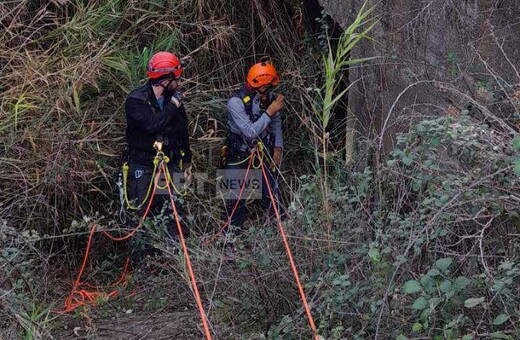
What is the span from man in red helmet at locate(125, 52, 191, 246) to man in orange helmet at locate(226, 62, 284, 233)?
51cm

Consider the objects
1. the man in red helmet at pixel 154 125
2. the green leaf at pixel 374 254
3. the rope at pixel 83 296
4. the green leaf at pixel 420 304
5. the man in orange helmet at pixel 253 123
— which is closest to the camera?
the green leaf at pixel 420 304

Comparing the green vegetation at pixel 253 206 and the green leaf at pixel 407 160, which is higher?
the green leaf at pixel 407 160

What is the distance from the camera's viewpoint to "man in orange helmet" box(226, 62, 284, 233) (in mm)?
6902

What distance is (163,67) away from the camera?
6430mm

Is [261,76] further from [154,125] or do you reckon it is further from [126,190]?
[126,190]

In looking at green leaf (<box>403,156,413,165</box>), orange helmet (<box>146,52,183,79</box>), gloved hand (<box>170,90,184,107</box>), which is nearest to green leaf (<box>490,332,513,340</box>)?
green leaf (<box>403,156,413,165</box>)

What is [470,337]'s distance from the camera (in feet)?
11.6

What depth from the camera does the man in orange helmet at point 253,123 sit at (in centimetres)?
690

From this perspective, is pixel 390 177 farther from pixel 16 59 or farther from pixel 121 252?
pixel 16 59

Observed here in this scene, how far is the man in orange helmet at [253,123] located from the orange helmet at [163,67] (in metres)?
0.66

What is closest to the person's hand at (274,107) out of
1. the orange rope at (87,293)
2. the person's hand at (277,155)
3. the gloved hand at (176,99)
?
the person's hand at (277,155)

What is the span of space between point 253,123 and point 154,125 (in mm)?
901

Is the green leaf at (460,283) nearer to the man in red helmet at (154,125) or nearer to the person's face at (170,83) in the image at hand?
the man in red helmet at (154,125)

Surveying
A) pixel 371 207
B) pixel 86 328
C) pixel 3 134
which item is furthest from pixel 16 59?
pixel 371 207
